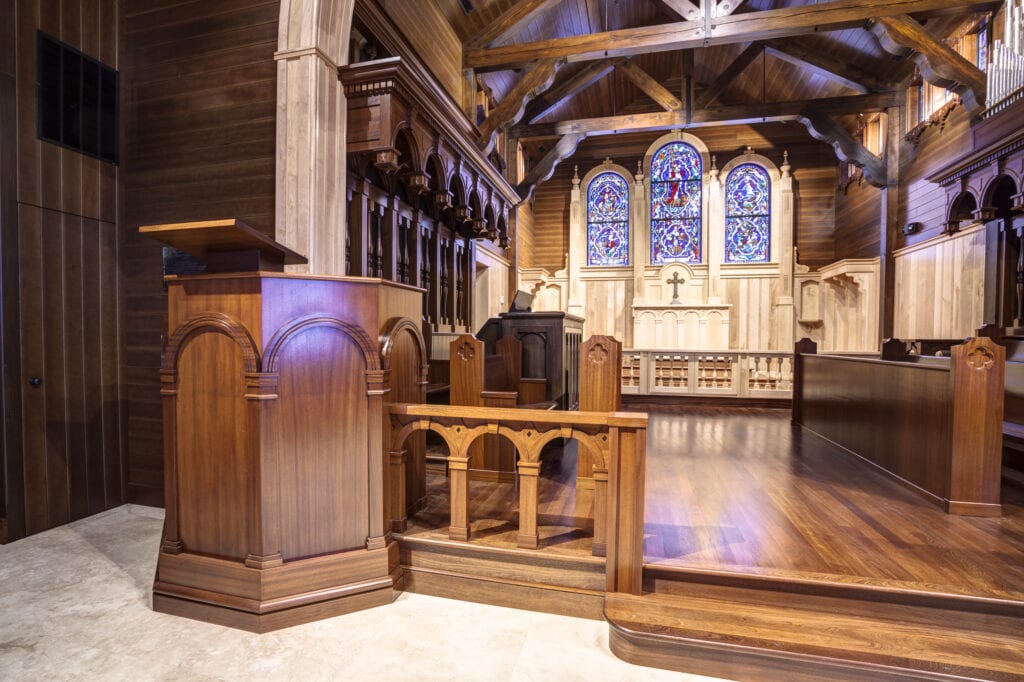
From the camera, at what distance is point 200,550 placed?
2.23 meters

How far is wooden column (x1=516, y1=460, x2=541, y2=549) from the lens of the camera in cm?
231

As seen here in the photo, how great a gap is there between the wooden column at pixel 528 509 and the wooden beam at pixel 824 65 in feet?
30.0

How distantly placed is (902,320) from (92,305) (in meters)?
10.5

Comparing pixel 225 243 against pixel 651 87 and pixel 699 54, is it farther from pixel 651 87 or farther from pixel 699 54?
pixel 699 54

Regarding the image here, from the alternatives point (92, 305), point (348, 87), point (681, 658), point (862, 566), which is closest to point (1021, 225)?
point (862, 566)

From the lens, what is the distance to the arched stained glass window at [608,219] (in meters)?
11.5

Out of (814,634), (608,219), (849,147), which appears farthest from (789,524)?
(608,219)

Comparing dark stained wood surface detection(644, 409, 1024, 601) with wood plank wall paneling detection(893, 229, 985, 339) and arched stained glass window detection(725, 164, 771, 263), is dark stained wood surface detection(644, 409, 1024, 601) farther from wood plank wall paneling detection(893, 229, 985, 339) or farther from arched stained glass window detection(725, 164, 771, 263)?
arched stained glass window detection(725, 164, 771, 263)

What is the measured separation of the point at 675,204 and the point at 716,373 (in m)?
4.98

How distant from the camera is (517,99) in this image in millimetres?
6930

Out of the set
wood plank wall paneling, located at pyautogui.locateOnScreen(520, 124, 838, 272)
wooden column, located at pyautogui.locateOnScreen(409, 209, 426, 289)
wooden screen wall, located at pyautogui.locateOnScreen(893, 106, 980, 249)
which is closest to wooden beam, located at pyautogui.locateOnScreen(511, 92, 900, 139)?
wooden screen wall, located at pyautogui.locateOnScreen(893, 106, 980, 249)

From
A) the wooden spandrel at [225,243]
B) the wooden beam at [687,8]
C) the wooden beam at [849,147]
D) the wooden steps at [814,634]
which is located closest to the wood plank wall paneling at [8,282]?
the wooden spandrel at [225,243]

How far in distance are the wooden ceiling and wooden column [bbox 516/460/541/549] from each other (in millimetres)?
5747

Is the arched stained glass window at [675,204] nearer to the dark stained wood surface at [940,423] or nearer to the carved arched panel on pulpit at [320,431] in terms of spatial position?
the dark stained wood surface at [940,423]
